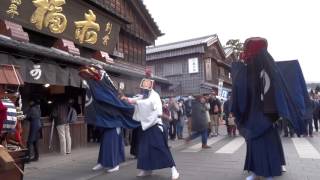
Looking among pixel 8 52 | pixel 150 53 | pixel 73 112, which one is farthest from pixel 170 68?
pixel 8 52

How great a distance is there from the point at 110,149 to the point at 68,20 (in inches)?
256

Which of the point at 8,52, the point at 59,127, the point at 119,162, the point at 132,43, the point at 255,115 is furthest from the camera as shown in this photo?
the point at 132,43

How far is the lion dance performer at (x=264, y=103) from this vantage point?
6.30 meters

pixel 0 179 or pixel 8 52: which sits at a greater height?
pixel 8 52

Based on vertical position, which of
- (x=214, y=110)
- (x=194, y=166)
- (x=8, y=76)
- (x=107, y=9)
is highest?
(x=107, y=9)

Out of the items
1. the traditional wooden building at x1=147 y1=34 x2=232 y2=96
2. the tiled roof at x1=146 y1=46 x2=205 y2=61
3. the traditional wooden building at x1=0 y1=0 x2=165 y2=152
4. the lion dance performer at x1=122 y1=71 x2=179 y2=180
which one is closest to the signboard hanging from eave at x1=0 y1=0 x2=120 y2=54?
the traditional wooden building at x1=0 y1=0 x2=165 y2=152

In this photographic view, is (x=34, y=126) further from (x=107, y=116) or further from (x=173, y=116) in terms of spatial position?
(x=173, y=116)

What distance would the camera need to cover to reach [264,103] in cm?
645

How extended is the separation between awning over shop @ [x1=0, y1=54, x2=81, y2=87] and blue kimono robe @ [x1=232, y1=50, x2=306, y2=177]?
18.7ft

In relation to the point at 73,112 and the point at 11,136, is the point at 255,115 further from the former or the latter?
the point at 73,112

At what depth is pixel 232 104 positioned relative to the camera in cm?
695

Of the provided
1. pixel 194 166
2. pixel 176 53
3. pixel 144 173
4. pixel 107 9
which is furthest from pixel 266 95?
pixel 176 53

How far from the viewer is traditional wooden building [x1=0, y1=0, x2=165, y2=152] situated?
10367mm

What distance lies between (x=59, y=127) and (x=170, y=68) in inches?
855
